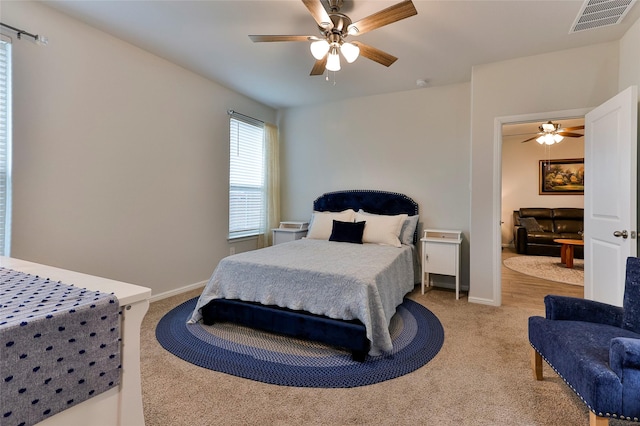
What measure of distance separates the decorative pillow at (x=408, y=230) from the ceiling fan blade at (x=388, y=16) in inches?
100.0

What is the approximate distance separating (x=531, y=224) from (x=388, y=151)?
14.2 feet

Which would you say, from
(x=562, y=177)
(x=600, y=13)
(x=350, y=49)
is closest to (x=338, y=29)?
(x=350, y=49)

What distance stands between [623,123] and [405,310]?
7.94ft

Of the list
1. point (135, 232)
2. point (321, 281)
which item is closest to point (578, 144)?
point (321, 281)

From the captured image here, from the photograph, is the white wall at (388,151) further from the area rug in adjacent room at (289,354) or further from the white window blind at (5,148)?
the white window blind at (5,148)

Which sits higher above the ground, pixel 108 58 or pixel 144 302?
pixel 108 58

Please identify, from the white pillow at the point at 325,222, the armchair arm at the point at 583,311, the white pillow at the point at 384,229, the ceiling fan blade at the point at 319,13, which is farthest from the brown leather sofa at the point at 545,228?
the ceiling fan blade at the point at 319,13

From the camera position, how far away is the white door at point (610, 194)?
2.31 meters

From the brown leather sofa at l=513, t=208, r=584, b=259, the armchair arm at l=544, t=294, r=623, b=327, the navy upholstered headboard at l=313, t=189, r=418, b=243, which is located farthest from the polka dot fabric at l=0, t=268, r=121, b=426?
the brown leather sofa at l=513, t=208, r=584, b=259

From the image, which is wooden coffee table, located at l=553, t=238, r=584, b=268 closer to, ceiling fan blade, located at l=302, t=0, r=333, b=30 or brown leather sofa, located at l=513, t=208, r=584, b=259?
brown leather sofa, located at l=513, t=208, r=584, b=259

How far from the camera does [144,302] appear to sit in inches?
38.1

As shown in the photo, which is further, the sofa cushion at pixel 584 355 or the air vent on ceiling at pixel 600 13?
the air vent on ceiling at pixel 600 13

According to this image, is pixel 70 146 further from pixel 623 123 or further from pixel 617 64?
pixel 617 64

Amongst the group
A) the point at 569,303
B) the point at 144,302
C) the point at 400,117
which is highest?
the point at 400,117
